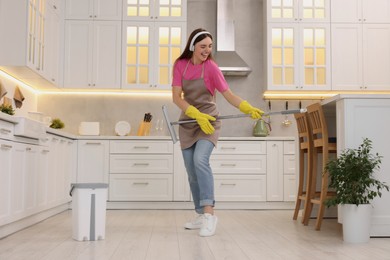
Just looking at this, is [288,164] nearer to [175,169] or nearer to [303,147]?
[175,169]

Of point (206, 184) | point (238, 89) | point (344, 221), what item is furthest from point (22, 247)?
point (238, 89)

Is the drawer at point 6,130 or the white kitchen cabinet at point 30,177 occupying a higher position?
the drawer at point 6,130

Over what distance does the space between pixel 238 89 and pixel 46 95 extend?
2.25 meters

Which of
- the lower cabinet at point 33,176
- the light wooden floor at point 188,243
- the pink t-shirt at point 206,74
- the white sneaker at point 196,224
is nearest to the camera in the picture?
the light wooden floor at point 188,243

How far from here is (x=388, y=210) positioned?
142 inches

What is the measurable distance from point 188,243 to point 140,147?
8.82 feet

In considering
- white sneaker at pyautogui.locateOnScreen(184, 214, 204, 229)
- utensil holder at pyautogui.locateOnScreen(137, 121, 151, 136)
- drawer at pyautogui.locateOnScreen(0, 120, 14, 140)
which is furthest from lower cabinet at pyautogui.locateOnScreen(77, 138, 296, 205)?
drawer at pyautogui.locateOnScreen(0, 120, 14, 140)

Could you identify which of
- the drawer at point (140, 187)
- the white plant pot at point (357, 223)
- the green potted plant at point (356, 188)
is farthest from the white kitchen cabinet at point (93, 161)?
A: the white plant pot at point (357, 223)

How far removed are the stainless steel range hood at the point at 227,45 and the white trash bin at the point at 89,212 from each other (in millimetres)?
3210

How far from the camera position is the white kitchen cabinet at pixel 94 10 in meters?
6.12

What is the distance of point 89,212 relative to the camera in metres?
3.35

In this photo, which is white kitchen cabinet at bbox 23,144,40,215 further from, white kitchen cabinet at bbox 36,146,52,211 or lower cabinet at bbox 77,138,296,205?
lower cabinet at bbox 77,138,296,205

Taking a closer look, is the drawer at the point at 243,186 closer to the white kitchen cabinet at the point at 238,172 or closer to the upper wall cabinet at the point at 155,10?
the white kitchen cabinet at the point at 238,172

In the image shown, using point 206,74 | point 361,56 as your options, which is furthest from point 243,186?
point 206,74
